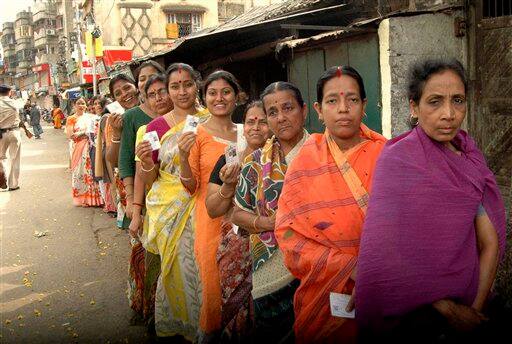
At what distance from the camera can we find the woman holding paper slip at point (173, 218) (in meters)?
3.44

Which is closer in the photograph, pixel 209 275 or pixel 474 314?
pixel 474 314

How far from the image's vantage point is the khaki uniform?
10.5m

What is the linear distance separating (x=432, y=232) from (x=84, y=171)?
8347mm

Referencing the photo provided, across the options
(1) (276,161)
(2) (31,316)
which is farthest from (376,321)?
(2) (31,316)

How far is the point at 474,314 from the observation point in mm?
1795

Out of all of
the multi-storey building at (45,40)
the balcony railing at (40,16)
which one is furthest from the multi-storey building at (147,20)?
the balcony railing at (40,16)

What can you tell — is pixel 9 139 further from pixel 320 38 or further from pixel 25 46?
pixel 25 46

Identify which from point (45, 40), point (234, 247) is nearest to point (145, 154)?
point (234, 247)

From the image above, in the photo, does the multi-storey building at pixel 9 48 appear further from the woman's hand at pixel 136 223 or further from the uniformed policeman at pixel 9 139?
the woman's hand at pixel 136 223

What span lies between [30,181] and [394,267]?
38.8 feet

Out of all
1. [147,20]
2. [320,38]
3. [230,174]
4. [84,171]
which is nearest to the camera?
[230,174]

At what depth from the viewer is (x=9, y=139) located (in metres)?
10.8

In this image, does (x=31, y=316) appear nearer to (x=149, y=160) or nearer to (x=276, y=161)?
(x=149, y=160)

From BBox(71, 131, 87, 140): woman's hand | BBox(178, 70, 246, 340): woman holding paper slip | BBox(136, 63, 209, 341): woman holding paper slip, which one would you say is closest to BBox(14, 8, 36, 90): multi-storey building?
BBox(71, 131, 87, 140): woman's hand
